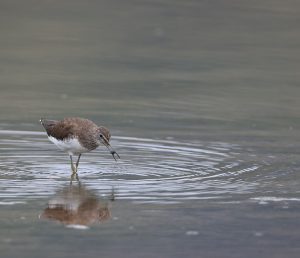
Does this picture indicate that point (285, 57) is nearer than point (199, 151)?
No

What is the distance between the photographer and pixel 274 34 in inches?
960

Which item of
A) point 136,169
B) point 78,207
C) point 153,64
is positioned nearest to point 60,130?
point 136,169

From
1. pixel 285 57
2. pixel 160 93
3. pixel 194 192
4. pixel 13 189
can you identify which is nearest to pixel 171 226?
pixel 194 192

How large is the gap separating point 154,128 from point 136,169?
→ 97.3 inches

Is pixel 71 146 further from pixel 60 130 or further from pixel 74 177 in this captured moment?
pixel 74 177

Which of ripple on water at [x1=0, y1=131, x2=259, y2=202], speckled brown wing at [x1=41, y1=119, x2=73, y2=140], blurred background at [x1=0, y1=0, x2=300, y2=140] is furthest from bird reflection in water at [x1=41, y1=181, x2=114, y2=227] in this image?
blurred background at [x1=0, y1=0, x2=300, y2=140]

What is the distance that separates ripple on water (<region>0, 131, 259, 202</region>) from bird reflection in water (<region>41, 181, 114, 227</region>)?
0.56 feet

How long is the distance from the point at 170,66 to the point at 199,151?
6.86 meters

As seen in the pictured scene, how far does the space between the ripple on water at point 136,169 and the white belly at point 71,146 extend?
24 cm

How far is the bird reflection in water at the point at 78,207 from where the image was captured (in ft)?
33.7

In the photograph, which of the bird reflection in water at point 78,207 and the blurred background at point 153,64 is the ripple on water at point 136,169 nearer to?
the bird reflection in water at point 78,207

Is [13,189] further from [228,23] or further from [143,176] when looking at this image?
[228,23]

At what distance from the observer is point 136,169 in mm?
12547

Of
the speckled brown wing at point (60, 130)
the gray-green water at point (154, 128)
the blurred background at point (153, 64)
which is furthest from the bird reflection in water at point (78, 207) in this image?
the blurred background at point (153, 64)
